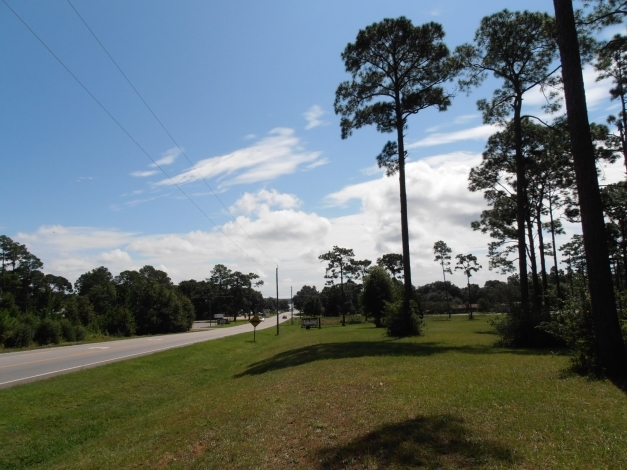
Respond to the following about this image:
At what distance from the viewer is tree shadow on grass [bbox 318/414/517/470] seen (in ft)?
15.5

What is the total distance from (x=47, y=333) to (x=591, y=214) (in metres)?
38.8

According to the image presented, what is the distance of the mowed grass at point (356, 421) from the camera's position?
502 centimetres

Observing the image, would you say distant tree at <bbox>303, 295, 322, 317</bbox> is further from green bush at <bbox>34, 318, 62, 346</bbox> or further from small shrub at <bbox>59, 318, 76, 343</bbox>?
green bush at <bbox>34, 318, 62, 346</bbox>

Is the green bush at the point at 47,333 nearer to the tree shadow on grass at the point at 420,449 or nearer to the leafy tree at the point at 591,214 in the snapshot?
the tree shadow on grass at the point at 420,449

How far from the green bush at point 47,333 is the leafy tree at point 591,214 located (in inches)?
1501

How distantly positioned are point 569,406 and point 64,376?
55.0ft

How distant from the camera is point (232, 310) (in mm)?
133000

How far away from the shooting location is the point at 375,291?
50094 mm

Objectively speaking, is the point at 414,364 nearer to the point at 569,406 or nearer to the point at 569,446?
the point at 569,406

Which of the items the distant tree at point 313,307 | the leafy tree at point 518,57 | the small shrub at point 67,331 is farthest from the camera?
the distant tree at point 313,307

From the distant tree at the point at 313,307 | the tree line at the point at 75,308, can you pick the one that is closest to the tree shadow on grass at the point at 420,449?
the tree line at the point at 75,308

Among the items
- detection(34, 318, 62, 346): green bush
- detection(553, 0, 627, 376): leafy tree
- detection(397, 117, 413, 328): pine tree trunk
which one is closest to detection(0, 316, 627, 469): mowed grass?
detection(553, 0, 627, 376): leafy tree

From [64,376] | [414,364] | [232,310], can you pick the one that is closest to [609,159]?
[414,364]

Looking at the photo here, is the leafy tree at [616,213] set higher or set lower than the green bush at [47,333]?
higher
